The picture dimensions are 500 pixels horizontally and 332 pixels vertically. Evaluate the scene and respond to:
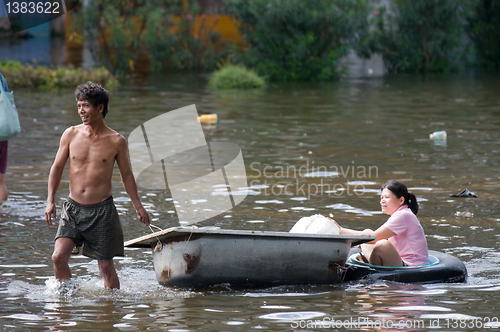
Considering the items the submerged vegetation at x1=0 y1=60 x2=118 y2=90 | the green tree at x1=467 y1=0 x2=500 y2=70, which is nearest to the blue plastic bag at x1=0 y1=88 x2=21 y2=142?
the submerged vegetation at x1=0 y1=60 x2=118 y2=90

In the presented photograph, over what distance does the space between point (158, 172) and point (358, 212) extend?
142 inches

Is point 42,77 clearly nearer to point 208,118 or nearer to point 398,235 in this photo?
point 208,118

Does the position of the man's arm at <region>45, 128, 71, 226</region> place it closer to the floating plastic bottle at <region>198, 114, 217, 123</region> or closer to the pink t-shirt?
the pink t-shirt

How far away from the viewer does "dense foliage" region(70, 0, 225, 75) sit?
99.2 ft

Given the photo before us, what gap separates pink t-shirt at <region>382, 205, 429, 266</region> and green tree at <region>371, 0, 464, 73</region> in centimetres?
2549

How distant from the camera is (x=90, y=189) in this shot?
5.26 metres

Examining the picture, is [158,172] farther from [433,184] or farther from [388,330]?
[388,330]

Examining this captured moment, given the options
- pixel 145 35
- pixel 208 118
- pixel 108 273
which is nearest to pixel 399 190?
pixel 108 273

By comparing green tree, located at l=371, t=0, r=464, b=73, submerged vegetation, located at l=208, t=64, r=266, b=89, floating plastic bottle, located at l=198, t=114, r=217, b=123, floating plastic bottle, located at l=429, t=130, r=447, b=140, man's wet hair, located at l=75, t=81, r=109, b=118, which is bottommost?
floating plastic bottle, located at l=429, t=130, r=447, b=140

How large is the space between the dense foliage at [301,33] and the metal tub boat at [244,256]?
23364 mm

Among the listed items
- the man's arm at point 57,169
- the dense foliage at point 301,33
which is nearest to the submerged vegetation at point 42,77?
the dense foliage at point 301,33

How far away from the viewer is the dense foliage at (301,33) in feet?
92.6

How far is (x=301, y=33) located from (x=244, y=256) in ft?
79.6

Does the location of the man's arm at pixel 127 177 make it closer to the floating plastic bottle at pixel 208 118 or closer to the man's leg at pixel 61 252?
the man's leg at pixel 61 252
